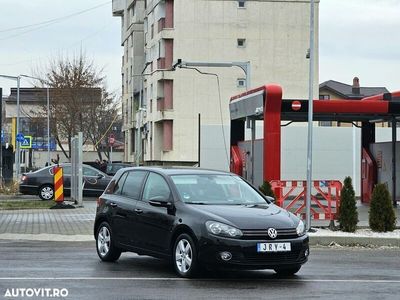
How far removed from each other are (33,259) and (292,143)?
23299 millimetres

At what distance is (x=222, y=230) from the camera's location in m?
10.4

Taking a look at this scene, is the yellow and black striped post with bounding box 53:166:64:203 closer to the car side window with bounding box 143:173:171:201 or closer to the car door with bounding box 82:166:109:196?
the car door with bounding box 82:166:109:196

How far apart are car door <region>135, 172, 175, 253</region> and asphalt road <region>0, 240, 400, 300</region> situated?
1.41ft

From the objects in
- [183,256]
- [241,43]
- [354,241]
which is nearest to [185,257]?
[183,256]

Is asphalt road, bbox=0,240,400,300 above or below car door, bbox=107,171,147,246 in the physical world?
below

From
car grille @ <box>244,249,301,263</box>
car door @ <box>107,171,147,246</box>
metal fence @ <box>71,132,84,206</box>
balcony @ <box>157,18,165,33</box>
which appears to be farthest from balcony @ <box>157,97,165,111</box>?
car grille @ <box>244,249,301,263</box>

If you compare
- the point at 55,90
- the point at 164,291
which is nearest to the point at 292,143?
the point at 164,291

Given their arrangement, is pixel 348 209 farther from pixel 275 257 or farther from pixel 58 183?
pixel 58 183

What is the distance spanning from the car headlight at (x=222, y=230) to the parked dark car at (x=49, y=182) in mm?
21940

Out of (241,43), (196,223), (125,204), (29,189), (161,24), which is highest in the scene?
(161,24)

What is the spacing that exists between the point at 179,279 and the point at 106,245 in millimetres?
2448

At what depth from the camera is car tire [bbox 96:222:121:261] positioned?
12.7 m

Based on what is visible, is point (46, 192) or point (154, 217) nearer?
point (154, 217)

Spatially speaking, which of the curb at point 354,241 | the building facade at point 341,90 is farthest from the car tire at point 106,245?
the building facade at point 341,90
